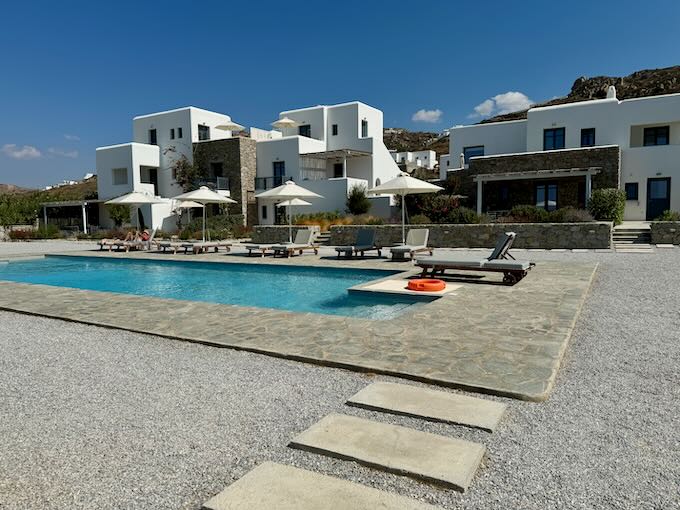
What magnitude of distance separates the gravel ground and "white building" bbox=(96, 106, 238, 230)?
30677 millimetres

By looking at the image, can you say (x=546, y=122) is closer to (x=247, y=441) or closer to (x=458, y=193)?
(x=458, y=193)

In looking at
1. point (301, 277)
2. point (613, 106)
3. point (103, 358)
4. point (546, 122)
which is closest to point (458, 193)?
point (546, 122)

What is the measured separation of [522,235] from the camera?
17266 millimetres

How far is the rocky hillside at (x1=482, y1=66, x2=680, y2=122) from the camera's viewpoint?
5864cm

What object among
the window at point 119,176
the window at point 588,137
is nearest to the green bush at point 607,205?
the window at point 588,137

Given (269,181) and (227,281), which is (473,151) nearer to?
(269,181)

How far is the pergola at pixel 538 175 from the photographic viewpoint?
2327 centimetres

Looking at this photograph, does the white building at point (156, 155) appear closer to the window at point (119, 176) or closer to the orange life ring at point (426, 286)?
the window at point (119, 176)

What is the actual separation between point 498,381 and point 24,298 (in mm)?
8471

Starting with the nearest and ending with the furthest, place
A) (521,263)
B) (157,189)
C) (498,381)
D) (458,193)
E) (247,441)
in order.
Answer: (247,441) → (498,381) → (521,263) → (458,193) → (157,189)

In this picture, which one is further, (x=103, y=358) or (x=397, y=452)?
(x=103, y=358)

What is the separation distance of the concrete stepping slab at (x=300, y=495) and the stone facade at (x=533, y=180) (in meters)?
25.1

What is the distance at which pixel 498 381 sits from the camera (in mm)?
4090

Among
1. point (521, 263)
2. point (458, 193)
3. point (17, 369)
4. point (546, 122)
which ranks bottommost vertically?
point (17, 369)
